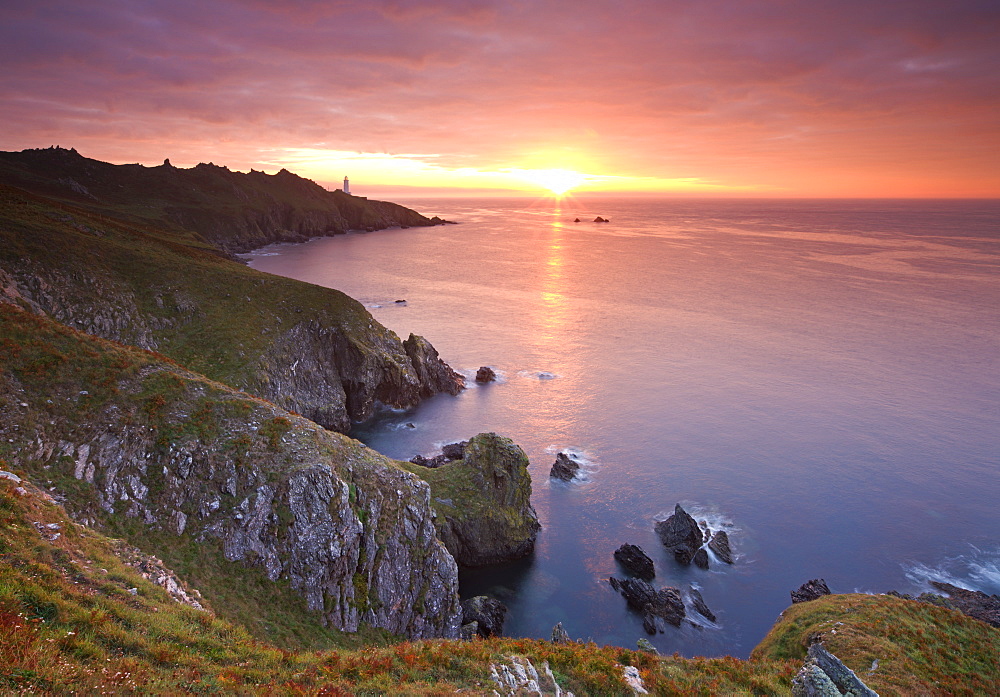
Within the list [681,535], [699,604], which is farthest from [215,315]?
[699,604]

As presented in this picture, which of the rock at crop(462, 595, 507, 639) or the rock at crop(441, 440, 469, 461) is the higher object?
the rock at crop(441, 440, 469, 461)

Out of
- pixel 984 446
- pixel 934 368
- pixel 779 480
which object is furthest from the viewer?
pixel 934 368

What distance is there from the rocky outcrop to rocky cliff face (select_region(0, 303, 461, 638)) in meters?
8.11

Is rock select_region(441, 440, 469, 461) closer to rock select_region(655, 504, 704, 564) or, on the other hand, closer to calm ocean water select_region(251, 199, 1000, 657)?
calm ocean water select_region(251, 199, 1000, 657)

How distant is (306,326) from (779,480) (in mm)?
62241

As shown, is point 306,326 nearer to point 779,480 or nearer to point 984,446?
point 779,480

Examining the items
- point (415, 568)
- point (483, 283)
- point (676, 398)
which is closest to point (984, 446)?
point (676, 398)

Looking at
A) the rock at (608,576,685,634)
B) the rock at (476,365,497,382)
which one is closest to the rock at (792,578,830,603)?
the rock at (608,576,685,634)

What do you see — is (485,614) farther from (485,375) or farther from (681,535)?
(485,375)

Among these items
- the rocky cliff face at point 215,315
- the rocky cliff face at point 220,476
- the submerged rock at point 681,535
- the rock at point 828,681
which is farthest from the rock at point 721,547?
the rocky cliff face at point 215,315

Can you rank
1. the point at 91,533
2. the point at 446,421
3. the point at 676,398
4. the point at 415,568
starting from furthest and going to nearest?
the point at 676,398
the point at 446,421
the point at 415,568
the point at 91,533

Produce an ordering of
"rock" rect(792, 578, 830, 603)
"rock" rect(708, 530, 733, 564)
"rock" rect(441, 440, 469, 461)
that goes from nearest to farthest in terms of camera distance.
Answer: "rock" rect(792, 578, 830, 603), "rock" rect(708, 530, 733, 564), "rock" rect(441, 440, 469, 461)

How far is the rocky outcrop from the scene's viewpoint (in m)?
44.5

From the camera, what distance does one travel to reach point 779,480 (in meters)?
58.2
